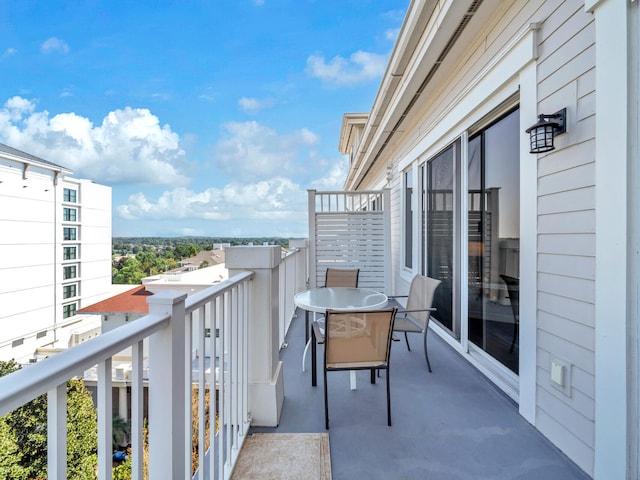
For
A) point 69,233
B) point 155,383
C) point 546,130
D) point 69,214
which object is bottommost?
point 155,383

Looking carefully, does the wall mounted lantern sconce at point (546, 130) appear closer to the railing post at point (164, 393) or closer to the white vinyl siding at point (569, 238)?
the white vinyl siding at point (569, 238)

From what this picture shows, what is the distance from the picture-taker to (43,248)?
1420 centimetres

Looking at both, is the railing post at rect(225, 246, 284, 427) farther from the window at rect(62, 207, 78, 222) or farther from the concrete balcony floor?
the window at rect(62, 207, 78, 222)

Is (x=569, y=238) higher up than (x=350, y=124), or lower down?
lower down

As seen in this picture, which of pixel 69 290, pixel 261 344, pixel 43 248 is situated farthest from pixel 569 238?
pixel 69 290

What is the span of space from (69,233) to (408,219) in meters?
16.5

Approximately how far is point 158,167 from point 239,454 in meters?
34.6

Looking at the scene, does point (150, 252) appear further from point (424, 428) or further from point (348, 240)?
point (424, 428)

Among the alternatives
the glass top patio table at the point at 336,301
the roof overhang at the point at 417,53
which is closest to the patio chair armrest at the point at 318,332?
the glass top patio table at the point at 336,301

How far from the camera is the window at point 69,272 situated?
15384mm

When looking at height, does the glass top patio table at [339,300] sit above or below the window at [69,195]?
below

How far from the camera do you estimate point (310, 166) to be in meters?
26.7

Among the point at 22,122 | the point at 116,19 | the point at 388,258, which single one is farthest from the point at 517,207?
the point at 22,122

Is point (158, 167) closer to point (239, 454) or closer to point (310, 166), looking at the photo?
point (310, 166)
